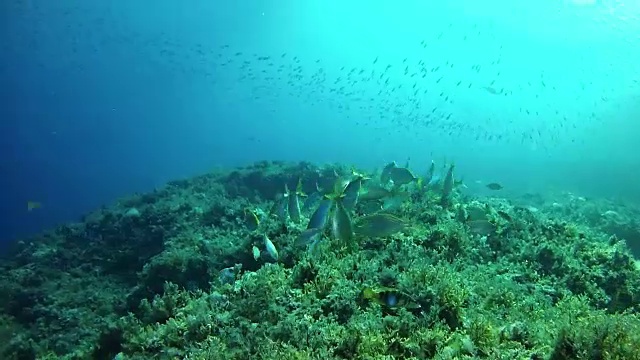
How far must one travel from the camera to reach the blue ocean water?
53875 mm

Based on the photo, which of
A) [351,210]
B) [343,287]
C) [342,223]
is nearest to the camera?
[343,287]

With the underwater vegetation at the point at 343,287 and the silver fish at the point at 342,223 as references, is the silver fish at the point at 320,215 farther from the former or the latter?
the silver fish at the point at 342,223

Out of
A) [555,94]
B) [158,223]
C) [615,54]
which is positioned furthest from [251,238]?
[555,94]

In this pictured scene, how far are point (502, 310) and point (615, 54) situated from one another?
279 feet

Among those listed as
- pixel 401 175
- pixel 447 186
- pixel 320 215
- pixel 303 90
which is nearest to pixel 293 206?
pixel 320 215

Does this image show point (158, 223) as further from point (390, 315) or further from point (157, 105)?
point (157, 105)

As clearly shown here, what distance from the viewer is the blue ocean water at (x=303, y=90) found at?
53875 mm

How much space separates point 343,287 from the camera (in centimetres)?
530

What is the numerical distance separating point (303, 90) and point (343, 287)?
380ft

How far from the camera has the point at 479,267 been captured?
260 inches

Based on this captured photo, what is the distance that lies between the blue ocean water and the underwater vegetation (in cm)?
1559

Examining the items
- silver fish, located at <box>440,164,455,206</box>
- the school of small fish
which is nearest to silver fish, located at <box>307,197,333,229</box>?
the school of small fish

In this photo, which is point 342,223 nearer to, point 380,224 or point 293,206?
point 380,224

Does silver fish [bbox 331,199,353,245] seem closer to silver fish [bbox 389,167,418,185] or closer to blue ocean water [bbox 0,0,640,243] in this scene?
silver fish [bbox 389,167,418,185]
